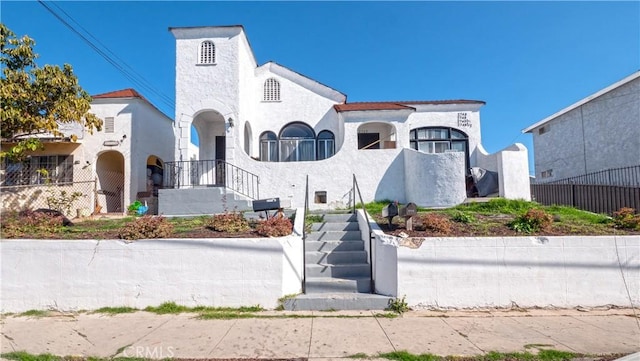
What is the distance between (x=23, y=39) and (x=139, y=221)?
6.81 meters

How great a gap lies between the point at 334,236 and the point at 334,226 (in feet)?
1.60

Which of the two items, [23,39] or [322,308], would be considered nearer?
[322,308]

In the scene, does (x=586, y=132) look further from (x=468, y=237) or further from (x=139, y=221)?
(x=139, y=221)

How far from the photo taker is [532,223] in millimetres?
7156

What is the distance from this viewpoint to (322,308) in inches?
247

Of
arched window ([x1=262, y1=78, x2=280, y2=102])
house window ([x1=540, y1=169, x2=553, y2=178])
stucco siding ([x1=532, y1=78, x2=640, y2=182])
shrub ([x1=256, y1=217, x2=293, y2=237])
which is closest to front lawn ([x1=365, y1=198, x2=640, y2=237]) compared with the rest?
shrub ([x1=256, y1=217, x2=293, y2=237])

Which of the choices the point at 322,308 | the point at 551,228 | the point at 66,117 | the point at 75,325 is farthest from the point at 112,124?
the point at 551,228

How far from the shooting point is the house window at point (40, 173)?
13727 millimetres

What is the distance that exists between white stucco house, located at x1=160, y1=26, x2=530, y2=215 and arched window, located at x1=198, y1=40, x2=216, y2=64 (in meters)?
0.04

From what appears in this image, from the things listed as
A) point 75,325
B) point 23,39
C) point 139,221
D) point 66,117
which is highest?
point 23,39

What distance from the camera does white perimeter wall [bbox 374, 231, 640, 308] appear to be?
638cm

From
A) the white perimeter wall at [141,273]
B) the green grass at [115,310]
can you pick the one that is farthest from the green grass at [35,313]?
the green grass at [115,310]

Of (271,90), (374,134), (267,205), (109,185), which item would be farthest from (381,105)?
(109,185)

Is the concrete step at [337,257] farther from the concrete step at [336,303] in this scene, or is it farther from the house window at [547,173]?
the house window at [547,173]
